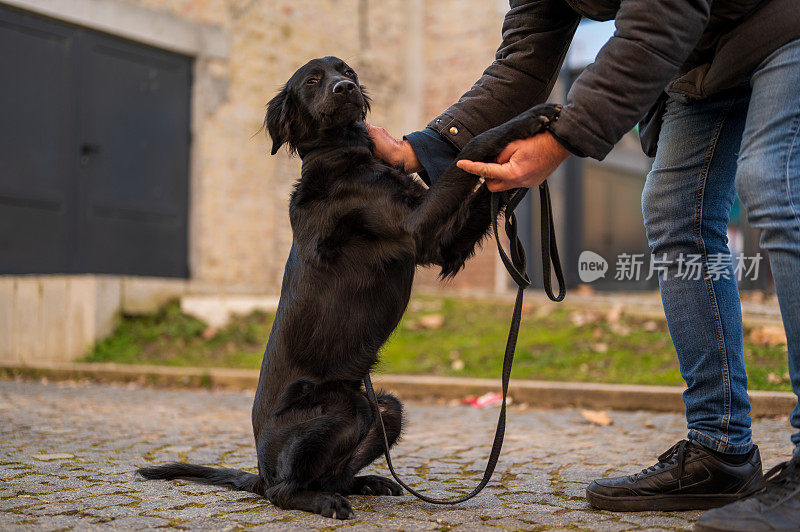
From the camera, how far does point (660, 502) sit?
247 centimetres

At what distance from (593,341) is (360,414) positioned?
15.5 ft

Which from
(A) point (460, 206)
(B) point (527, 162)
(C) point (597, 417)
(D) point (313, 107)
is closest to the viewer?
(B) point (527, 162)

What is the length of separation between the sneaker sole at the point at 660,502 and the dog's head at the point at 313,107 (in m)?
1.57

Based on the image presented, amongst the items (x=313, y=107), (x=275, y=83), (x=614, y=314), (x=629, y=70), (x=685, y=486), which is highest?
(x=275, y=83)

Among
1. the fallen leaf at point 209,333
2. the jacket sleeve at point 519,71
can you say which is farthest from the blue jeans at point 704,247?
the fallen leaf at point 209,333

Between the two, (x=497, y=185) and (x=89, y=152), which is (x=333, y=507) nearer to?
(x=497, y=185)

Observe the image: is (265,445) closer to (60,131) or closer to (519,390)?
(519,390)

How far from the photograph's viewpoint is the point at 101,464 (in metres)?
3.34

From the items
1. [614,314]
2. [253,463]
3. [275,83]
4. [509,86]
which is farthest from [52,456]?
[275,83]

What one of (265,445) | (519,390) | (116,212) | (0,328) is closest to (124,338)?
(0,328)

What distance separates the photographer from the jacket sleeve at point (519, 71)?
2.72 meters

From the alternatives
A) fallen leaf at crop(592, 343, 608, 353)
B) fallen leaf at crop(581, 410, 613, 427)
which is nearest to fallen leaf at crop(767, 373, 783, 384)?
fallen leaf at crop(581, 410, 613, 427)

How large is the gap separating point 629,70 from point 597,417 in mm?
3087

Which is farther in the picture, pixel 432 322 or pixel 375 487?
pixel 432 322
